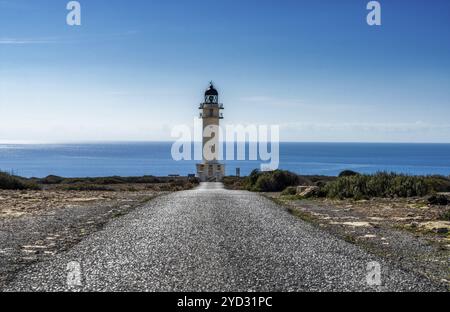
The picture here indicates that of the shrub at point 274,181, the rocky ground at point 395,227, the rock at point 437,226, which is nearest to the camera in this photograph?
the rocky ground at point 395,227

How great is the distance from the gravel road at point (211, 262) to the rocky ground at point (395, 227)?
60 centimetres

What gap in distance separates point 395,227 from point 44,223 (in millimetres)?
9918

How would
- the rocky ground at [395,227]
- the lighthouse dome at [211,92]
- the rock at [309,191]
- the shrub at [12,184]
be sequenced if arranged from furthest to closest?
the lighthouse dome at [211,92]
the shrub at [12,184]
the rock at [309,191]
the rocky ground at [395,227]

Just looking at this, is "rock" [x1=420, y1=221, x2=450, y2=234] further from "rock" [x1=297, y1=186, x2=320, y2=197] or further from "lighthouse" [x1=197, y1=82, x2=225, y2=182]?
"lighthouse" [x1=197, y1=82, x2=225, y2=182]

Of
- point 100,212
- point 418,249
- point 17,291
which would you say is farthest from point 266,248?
point 100,212

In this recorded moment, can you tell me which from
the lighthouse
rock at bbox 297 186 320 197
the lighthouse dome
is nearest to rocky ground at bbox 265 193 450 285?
rock at bbox 297 186 320 197

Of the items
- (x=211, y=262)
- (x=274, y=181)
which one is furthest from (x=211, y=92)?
(x=211, y=262)

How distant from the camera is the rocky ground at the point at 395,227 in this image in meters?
10.1

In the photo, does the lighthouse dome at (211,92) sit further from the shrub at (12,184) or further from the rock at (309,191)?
the rock at (309,191)

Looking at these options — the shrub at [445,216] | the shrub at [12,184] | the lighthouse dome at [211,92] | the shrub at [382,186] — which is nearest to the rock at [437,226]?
the shrub at [445,216]

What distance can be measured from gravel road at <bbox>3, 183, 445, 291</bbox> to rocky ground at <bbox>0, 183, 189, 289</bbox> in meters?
0.50

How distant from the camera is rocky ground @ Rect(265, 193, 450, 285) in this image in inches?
398
